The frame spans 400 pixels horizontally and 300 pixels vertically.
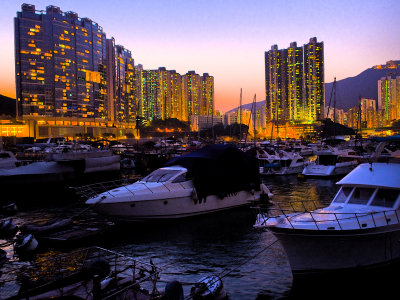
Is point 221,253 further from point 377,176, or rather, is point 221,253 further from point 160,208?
point 377,176

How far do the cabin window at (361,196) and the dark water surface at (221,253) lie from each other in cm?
287

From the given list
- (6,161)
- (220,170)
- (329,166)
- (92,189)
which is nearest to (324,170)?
(329,166)

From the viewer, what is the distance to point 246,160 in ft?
72.1

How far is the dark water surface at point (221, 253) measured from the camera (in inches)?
422

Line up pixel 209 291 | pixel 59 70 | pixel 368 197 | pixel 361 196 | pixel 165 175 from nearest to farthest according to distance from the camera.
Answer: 1. pixel 209 291
2. pixel 368 197
3. pixel 361 196
4. pixel 165 175
5. pixel 59 70

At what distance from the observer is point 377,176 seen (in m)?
12.5

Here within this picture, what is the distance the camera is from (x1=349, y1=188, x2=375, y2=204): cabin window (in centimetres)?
1231

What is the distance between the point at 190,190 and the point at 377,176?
30.2 feet

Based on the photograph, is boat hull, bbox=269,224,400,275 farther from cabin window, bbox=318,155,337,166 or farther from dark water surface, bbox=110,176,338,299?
cabin window, bbox=318,155,337,166

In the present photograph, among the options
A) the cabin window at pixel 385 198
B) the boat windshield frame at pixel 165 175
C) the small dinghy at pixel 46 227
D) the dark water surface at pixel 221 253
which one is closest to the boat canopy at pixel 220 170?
the boat windshield frame at pixel 165 175

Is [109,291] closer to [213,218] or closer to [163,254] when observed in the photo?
[163,254]

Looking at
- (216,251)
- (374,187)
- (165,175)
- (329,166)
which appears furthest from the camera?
Result: (329,166)

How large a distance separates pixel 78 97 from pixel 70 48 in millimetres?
21756

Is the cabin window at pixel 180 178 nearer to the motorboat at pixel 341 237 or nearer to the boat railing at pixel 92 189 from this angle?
the boat railing at pixel 92 189
